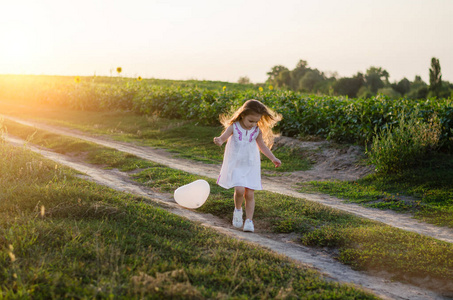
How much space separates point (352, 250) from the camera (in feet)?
17.1

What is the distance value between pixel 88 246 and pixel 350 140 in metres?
9.83

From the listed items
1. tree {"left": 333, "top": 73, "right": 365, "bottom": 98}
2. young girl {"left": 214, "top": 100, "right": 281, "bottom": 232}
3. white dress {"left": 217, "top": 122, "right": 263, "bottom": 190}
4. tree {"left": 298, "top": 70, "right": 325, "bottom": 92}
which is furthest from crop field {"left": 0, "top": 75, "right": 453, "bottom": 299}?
tree {"left": 298, "top": 70, "right": 325, "bottom": 92}

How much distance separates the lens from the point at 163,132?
17047mm

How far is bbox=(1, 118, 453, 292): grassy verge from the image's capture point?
4816 millimetres

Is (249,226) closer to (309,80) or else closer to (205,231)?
(205,231)

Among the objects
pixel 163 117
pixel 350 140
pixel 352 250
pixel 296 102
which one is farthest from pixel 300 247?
pixel 163 117

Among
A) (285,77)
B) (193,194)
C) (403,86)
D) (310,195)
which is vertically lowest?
(310,195)

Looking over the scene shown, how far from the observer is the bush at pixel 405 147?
31.8 ft

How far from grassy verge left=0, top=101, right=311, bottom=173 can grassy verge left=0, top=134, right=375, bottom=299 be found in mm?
6913

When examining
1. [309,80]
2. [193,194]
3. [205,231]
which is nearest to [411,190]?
[193,194]

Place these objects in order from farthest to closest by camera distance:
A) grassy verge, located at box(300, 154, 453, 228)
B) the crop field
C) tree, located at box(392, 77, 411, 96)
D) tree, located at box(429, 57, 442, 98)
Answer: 1. tree, located at box(392, 77, 411, 96)
2. tree, located at box(429, 57, 442, 98)
3. grassy verge, located at box(300, 154, 453, 228)
4. the crop field

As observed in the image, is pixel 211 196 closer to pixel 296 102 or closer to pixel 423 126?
pixel 423 126

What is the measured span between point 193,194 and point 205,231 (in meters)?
1.48

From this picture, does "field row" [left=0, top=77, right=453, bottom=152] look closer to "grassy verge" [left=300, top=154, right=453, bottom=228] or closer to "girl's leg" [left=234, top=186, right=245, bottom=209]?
"grassy verge" [left=300, top=154, right=453, bottom=228]
